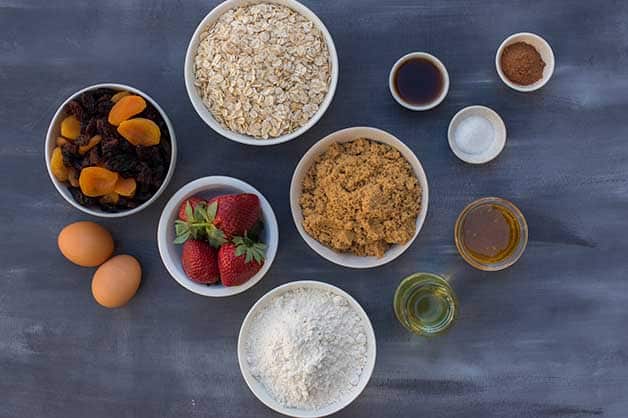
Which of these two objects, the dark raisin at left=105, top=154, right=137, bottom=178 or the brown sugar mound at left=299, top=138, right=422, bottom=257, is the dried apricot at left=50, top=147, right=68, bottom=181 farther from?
the brown sugar mound at left=299, top=138, right=422, bottom=257

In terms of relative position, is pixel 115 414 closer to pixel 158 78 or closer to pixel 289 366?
pixel 289 366

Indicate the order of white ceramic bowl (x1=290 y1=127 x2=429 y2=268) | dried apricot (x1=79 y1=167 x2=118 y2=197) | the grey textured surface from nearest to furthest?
dried apricot (x1=79 y1=167 x2=118 y2=197), white ceramic bowl (x1=290 y1=127 x2=429 y2=268), the grey textured surface

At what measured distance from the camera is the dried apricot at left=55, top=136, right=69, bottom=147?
149 centimetres

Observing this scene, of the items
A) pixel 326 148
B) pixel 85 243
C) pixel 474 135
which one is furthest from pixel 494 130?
pixel 85 243

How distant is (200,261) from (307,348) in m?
0.34

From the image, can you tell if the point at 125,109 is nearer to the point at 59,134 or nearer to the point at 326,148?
the point at 59,134

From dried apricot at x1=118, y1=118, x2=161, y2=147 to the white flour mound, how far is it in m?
0.51

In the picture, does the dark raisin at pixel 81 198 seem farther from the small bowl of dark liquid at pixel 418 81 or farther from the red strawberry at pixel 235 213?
the small bowl of dark liquid at pixel 418 81

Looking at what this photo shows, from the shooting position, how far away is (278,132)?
1.50 m

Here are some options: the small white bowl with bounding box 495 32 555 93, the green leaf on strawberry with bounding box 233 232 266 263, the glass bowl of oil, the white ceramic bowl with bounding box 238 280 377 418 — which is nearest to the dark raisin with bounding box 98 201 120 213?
the green leaf on strawberry with bounding box 233 232 266 263

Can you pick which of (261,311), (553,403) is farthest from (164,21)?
(553,403)

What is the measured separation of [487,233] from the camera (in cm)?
159

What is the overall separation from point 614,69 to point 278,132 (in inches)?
Answer: 37.4

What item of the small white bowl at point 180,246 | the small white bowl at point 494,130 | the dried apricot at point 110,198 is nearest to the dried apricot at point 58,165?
the dried apricot at point 110,198
